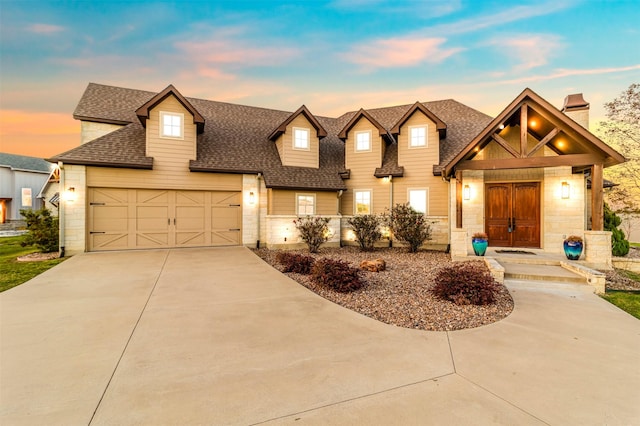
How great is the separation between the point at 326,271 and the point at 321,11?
13.8 meters

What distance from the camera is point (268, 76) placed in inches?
659

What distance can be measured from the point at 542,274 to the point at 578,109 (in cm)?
885

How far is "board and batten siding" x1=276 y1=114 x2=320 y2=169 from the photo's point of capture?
551 inches

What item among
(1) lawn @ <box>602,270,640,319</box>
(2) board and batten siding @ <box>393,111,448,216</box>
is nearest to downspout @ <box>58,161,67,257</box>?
(2) board and batten siding @ <box>393,111,448,216</box>

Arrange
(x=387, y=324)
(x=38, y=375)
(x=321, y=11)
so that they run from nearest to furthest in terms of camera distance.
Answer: (x=38, y=375) → (x=387, y=324) → (x=321, y=11)

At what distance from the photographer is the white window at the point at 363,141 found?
47.4 feet

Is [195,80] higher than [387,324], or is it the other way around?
[195,80]

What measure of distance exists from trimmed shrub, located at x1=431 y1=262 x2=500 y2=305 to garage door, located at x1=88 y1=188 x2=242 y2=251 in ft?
32.4

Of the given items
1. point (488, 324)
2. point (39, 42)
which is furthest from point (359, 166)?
point (39, 42)

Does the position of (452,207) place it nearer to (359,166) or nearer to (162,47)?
(359,166)

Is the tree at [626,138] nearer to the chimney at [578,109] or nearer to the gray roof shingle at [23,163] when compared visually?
the chimney at [578,109]

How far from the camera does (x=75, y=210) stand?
10773 millimetres

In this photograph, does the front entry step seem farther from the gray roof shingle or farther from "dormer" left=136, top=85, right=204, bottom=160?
the gray roof shingle

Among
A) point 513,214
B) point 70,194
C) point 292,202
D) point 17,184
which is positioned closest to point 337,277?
point 292,202
